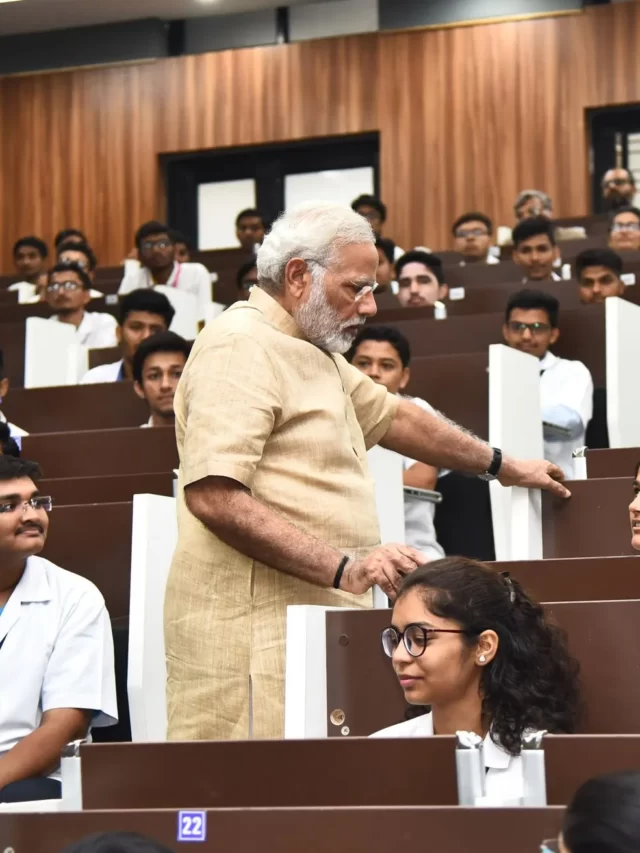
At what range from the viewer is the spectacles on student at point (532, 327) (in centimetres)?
344

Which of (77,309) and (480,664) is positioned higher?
(77,309)

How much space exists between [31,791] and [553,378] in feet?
6.16

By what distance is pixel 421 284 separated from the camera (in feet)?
14.7

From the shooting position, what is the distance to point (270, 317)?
167cm

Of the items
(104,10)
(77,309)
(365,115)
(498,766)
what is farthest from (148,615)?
(104,10)

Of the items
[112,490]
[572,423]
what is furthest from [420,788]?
[572,423]

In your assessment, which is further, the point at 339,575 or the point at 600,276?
the point at 600,276

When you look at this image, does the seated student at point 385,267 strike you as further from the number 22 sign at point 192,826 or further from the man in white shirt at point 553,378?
the number 22 sign at point 192,826

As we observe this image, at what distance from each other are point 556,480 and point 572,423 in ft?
4.16

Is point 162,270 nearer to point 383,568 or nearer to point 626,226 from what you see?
point 626,226

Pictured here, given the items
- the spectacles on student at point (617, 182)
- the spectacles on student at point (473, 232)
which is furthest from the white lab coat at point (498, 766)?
the spectacles on student at point (617, 182)

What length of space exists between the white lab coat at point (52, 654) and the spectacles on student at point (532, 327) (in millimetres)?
1696

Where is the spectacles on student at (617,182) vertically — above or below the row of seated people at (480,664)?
above

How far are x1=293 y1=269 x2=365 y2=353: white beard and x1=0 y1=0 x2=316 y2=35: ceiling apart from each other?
642cm
